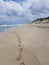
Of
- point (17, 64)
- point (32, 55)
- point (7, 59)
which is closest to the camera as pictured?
point (17, 64)

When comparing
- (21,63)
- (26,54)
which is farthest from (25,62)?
(26,54)

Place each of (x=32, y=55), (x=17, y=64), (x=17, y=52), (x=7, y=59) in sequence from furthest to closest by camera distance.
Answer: (x=17, y=52)
(x=32, y=55)
(x=7, y=59)
(x=17, y=64)

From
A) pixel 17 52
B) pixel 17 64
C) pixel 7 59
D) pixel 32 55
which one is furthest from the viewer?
pixel 17 52

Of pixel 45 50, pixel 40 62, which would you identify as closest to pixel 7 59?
pixel 40 62

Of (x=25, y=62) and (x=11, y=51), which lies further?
(x=11, y=51)

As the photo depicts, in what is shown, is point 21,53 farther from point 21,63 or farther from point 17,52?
point 21,63

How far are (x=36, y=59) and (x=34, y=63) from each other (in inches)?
11.1

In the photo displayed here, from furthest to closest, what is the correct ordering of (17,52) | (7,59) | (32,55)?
(17,52) < (32,55) < (7,59)

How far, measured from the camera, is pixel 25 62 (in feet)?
13.9

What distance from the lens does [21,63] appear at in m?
4.21

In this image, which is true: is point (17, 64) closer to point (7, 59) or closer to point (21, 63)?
point (21, 63)

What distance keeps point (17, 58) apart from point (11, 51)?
763mm

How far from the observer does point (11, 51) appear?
5254 millimetres

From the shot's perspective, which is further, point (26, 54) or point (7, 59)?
point (26, 54)
